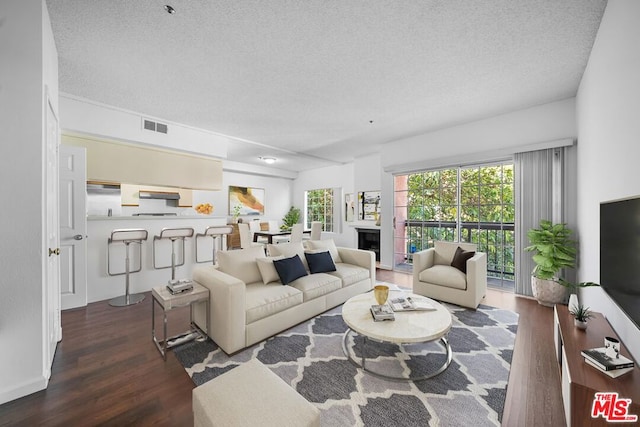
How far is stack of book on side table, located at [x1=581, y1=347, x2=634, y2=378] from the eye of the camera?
133 centimetres

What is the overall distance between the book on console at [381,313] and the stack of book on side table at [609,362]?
1.14 m

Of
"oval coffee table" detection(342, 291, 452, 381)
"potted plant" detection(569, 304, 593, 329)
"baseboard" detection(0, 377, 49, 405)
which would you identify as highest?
"potted plant" detection(569, 304, 593, 329)

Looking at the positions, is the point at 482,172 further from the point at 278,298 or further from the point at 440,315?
the point at 278,298

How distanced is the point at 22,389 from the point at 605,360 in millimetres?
3611

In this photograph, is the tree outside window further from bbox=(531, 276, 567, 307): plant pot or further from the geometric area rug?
the geometric area rug

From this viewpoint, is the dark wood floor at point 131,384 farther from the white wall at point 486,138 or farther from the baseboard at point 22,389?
the white wall at point 486,138

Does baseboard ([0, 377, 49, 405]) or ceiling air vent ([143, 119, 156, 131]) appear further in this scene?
ceiling air vent ([143, 119, 156, 131])

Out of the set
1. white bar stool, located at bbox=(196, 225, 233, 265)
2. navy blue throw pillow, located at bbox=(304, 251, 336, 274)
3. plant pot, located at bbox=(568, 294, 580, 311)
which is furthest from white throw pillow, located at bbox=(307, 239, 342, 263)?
plant pot, located at bbox=(568, 294, 580, 311)

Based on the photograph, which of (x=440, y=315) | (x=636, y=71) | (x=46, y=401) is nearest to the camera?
(x=636, y=71)

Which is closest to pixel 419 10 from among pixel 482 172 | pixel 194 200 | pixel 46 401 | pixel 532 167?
pixel 532 167

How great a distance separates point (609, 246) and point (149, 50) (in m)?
4.10

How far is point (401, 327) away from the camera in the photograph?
6.59 ft

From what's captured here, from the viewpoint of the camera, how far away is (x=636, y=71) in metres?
1.55

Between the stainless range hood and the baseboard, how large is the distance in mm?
5123
